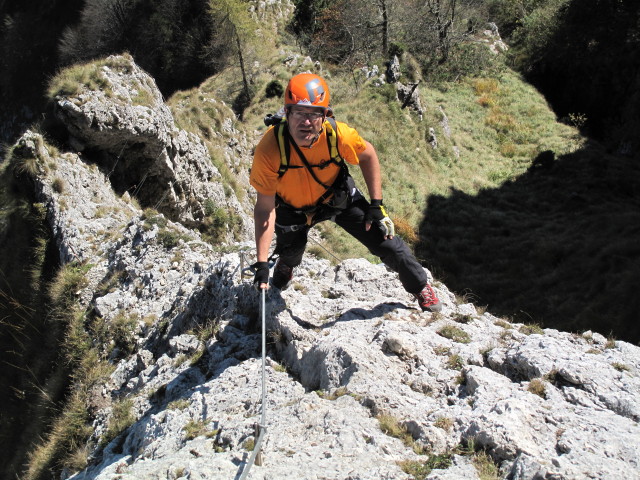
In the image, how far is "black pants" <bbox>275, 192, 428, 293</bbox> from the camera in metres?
6.22

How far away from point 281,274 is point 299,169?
5.60 ft

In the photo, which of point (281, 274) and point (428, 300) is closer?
point (428, 300)

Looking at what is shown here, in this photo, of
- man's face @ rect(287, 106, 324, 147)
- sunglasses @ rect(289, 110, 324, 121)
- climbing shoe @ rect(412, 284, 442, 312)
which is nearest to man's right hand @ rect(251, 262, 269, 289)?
man's face @ rect(287, 106, 324, 147)

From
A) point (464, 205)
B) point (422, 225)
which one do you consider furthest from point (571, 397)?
point (464, 205)

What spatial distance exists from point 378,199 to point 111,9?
51.3 meters

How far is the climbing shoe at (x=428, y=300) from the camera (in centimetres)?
641

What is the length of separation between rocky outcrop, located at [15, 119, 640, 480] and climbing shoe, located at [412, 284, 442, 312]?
0.11m

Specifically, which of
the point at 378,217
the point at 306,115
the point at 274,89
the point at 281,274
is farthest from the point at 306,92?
the point at 274,89

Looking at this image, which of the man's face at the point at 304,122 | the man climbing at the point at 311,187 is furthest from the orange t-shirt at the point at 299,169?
the man's face at the point at 304,122

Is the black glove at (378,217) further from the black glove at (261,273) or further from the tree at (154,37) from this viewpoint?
the tree at (154,37)

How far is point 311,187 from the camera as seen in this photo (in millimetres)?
5902

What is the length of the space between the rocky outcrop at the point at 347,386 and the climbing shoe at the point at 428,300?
11 centimetres

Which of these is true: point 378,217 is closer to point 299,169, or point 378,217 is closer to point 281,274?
point 299,169

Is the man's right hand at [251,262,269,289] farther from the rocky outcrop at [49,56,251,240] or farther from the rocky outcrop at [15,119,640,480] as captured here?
the rocky outcrop at [49,56,251,240]
